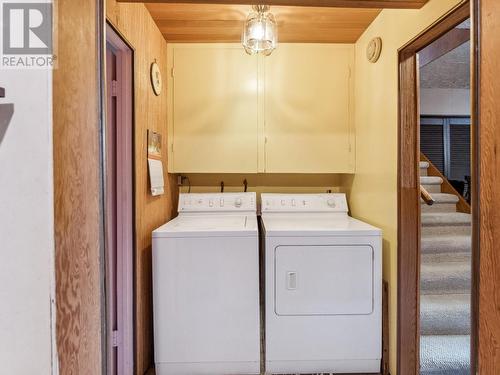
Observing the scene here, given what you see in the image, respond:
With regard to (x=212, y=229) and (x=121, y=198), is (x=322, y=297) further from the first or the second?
(x=121, y=198)

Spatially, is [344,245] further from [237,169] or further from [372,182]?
[237,169]

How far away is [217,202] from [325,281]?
43.3 inches

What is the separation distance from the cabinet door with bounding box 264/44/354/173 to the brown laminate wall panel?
1.33 metres

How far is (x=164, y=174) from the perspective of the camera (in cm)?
225

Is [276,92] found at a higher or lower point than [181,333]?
higher

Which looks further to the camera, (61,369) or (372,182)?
(372,182)

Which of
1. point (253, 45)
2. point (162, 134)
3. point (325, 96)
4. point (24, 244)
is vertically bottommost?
point (24, 244)

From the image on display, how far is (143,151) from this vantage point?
1.83 meters

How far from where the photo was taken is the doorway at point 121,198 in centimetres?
164

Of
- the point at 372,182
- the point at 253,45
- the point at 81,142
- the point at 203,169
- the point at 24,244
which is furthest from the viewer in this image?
the point at 203,169

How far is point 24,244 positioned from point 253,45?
5.15ft

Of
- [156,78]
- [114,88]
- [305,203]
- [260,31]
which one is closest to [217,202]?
[305,203]

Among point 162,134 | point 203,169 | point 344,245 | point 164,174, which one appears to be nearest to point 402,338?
point 344,245

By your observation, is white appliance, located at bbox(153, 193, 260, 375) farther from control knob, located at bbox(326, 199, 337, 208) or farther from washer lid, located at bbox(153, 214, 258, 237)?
control knob, located at bbox(326, 199, 337, 208)
